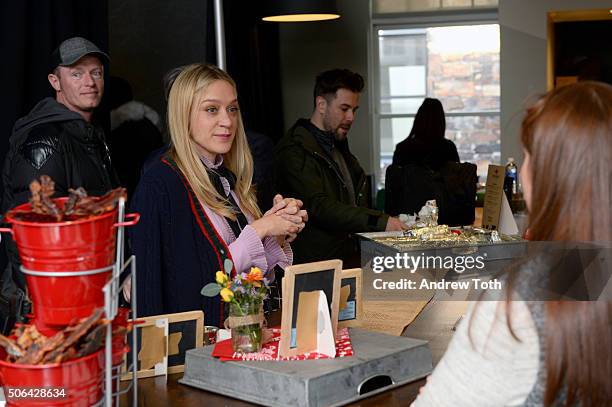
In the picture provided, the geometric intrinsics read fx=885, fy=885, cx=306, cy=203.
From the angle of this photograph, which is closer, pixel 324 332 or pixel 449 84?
pixel 324 332

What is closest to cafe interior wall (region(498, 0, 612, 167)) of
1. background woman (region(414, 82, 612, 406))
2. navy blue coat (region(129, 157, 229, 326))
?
navy blue coat (region(129, 157, 229, 326))

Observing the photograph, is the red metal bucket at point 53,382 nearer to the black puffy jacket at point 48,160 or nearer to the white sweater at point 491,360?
the white sweater at point 491,360

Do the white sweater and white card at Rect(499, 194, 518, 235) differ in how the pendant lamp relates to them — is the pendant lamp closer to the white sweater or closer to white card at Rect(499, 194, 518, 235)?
white card at Rect(499, 194, 518, 235)

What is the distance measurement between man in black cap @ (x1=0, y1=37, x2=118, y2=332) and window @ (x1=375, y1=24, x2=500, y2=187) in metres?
5.26

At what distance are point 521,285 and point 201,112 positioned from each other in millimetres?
1598

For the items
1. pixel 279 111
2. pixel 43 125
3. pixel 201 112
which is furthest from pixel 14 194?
pixel 279 111

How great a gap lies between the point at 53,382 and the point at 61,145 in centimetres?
195

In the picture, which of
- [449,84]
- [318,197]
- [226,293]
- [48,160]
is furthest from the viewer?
[449,84]

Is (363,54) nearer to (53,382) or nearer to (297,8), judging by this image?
(297,8)

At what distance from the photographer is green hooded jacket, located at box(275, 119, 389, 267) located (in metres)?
3.98

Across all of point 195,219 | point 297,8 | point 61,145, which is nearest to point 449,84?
point 297,8

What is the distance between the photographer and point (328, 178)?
409 cm

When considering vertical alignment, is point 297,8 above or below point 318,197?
above

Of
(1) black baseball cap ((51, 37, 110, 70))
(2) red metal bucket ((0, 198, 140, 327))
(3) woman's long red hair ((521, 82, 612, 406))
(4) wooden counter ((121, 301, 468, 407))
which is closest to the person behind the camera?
(3) woman's long red hair ((521, 82, 612, 406))
